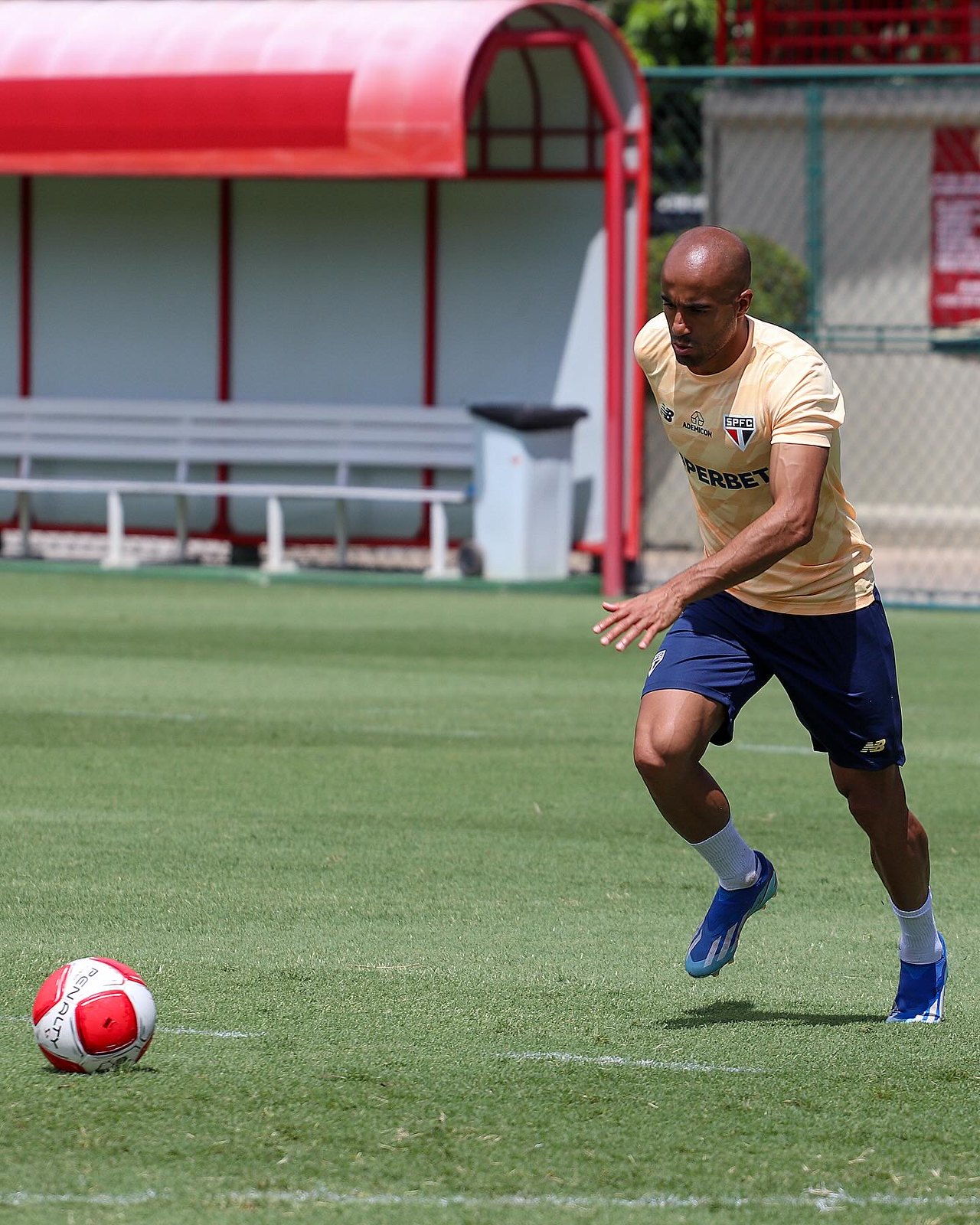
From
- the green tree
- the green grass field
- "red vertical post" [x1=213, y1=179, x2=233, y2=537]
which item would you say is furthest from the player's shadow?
the green tree

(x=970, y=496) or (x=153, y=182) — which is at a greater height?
(x=153, y=182)

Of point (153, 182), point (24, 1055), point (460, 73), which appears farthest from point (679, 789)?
point (153, 182)

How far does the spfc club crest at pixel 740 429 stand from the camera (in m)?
5.18

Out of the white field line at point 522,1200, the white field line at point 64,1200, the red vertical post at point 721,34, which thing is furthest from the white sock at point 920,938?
the red vertical post at point 721,34

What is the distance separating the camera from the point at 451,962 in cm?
592

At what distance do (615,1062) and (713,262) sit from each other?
1896 mm

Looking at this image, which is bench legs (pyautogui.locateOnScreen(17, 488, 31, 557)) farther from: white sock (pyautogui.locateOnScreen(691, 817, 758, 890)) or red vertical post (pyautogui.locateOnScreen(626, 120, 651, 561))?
white sock (pyautogui.locateOnScreen(691, 817, 758, 890))

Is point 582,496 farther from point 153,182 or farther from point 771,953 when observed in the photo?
point 771,953

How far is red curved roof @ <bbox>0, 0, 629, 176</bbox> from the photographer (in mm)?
15656

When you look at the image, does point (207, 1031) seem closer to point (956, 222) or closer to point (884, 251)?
point (884, 251)

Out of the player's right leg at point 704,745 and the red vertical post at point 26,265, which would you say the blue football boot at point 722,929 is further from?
the red vertical post at point 26,265

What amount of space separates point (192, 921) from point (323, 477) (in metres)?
11.9

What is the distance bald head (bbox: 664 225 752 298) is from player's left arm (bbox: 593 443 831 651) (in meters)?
0.41

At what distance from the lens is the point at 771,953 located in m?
6.23
